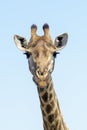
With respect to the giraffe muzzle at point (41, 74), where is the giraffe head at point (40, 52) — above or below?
above

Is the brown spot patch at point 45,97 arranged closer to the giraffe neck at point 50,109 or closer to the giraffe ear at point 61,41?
the giraffe neck at point 50,109

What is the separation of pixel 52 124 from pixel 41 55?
5.44 feet

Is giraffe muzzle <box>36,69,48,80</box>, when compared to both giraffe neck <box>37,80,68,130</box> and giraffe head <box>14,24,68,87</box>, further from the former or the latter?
giraffe neck <box>37,80,68,130</box>

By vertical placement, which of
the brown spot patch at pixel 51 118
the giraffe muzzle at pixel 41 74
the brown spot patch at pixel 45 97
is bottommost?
the brown spot patch at pixel 51 118

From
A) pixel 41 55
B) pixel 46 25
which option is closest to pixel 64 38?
pixel 46 25

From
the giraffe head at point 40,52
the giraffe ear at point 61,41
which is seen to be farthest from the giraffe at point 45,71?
the giraffe ear at point 61,41

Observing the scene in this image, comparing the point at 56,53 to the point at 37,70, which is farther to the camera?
the point at 56,53

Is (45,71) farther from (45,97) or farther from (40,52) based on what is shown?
(45,97)

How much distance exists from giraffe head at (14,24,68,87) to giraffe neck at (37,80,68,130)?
0.49m

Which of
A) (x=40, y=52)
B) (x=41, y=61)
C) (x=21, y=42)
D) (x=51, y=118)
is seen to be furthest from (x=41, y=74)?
(x=21, y=42)

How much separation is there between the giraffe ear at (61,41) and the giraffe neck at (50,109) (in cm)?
139

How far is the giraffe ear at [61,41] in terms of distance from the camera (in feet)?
37.4

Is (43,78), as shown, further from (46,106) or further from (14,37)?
(14,37)

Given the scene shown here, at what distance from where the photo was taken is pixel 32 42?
10594 mm
